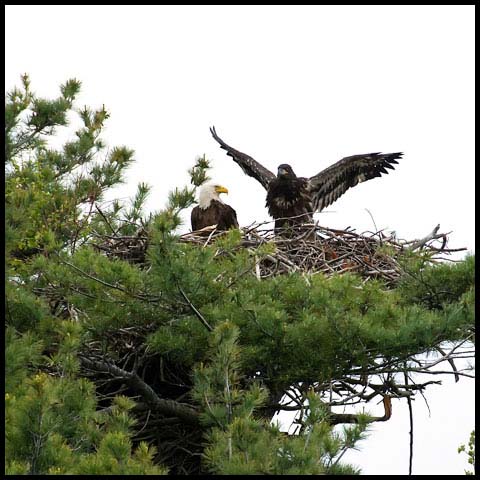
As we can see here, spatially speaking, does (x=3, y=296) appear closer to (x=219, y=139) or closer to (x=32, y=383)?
(x=32, y=383)

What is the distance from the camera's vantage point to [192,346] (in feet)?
25.1

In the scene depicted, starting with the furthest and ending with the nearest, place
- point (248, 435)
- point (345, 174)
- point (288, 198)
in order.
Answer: point (345, 174)
point (288, 198)
point (248, 435)

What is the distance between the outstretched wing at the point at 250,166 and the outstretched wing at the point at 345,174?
601 millimetres

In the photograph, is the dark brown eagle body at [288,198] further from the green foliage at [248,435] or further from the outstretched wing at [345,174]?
the green foliage at [248,435]

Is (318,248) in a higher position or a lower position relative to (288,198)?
lower

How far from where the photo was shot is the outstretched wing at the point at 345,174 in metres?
12.3

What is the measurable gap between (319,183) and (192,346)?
505cm

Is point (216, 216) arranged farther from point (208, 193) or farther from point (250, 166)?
point (250, 166)

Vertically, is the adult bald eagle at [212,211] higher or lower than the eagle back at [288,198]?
lower

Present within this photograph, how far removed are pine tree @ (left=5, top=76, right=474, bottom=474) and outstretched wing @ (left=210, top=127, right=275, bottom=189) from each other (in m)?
3.47

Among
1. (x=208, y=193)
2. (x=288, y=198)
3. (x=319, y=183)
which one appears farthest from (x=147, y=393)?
(x=319, y=183)

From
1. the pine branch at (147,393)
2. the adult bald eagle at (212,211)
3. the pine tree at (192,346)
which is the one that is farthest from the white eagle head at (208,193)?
the pine branch at (147,393)

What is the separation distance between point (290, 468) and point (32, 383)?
1410 millimetres

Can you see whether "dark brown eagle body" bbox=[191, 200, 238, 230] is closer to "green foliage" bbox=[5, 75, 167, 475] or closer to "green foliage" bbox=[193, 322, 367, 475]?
"green foliage" bbox=[5, 75, 167, 475]
